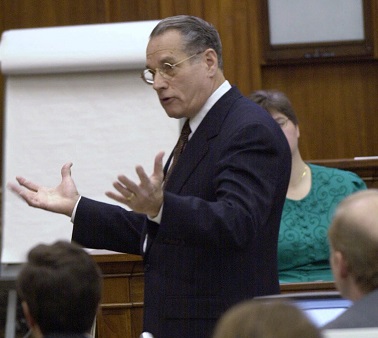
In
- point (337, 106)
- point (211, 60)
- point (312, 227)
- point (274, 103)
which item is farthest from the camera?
point (337, 106)

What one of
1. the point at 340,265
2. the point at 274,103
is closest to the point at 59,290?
the point at 340,265

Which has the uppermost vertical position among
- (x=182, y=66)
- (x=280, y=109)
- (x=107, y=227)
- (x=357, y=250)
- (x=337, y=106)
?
(x=337, y=106)

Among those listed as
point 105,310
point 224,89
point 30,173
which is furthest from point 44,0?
point 224,89

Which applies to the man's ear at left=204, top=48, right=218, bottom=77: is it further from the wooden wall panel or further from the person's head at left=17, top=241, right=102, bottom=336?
the wooden wall panel

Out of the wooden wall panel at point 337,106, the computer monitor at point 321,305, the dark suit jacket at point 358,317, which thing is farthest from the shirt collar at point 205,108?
the wooden wall panel at point 337,106

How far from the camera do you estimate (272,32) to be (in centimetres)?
623

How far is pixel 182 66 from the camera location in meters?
2.95

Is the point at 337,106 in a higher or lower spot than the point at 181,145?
higher

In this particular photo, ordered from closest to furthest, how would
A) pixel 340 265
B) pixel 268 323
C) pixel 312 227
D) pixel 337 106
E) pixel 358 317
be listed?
pixel 268 323, pixel 358 317, pixel 340 265, pixel 312 227, pixel 337 106

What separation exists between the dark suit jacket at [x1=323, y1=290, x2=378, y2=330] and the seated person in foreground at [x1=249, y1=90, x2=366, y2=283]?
2341 millimetres

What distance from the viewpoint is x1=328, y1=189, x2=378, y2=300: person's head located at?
1.94 m

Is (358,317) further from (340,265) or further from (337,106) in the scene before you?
(337,106)

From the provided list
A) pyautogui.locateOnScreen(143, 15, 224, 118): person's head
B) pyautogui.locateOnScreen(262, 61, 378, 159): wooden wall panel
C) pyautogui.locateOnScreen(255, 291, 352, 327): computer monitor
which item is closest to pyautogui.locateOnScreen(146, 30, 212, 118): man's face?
pyautogui.locateOnScreen(143, 15, 224, 118): person's head

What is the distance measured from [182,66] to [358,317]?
1.30m
